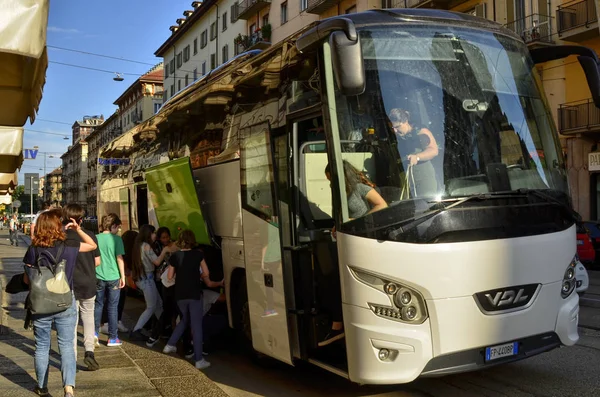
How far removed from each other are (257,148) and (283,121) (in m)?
0.58

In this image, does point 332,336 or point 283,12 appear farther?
point 283,12

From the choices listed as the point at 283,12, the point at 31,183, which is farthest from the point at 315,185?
the point at 283,12

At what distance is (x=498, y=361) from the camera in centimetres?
512

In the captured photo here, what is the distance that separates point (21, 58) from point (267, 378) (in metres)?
4.05

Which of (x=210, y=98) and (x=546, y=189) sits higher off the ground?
(x=210, y=98)

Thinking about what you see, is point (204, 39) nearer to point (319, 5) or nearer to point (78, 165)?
point (319, 5)

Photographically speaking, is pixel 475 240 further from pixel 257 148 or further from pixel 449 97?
pixel 257 148

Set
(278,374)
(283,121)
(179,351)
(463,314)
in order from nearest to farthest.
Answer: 1. (463,314)
2. (283,121)
3. (278,374)
4. (179,351)

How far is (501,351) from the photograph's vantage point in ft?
16.8

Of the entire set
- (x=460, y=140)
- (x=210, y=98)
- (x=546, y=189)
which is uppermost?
(x=210, y=98)

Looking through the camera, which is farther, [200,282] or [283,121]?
[200,282]

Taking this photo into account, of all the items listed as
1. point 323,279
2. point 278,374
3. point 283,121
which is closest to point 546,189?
point 323,279

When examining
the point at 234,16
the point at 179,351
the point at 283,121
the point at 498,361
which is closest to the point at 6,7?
the point at 283,121

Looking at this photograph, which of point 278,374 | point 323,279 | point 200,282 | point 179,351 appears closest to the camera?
point 323,279
